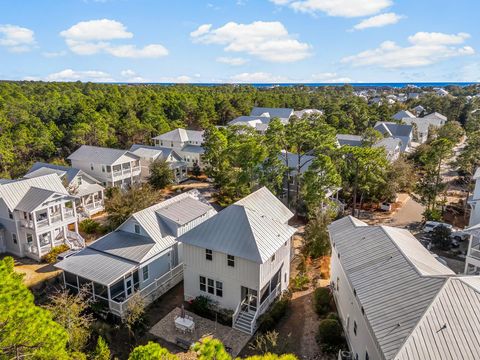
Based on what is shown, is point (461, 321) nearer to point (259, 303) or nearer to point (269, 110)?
point (259, 303)

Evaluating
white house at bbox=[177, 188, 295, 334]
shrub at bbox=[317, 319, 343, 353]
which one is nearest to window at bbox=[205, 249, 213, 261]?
white house at bbox=[177, 188, 295, 334]

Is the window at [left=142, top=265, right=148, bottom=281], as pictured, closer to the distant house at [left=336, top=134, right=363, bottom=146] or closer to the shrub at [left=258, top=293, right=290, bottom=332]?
the shrub at [left=258, top=293, right=290, bottom=332]

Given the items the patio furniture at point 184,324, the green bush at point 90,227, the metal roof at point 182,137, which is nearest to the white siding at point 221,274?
the patio furniture at point 184,324

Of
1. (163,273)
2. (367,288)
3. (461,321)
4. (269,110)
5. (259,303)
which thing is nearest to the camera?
(461,321)

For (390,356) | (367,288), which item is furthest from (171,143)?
(390,356)

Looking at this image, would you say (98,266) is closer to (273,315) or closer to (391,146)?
(273,315)

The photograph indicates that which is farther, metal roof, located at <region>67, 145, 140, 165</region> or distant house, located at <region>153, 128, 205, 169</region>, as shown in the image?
distant house, located at <region>153, 128, 205, 169</region>
